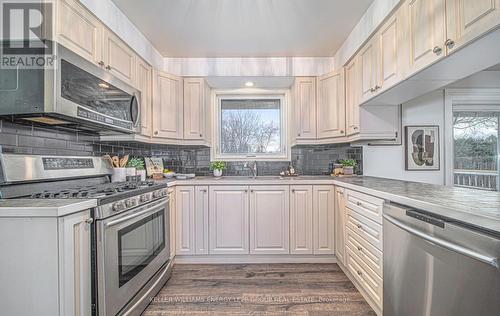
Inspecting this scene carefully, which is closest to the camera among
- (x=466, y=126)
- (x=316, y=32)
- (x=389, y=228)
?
(x=389, y=228)

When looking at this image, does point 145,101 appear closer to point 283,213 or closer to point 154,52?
point 154,52

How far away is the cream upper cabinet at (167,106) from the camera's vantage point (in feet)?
9.36

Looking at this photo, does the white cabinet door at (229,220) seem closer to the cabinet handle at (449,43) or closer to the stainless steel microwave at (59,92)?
the stainless steel microwave at (59,92)

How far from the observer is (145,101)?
2.68 metres

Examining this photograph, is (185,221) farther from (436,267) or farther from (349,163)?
(436,267)

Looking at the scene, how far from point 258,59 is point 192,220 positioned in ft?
6.84

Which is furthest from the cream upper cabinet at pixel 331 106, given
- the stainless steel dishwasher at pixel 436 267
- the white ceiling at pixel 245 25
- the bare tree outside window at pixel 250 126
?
the stainless steel dishwasher at pixel 436 267

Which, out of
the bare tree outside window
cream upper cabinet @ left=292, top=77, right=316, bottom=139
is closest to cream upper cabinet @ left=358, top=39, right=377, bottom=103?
cream upper cabinet @ left=292, top=77, right=316, bottom=139

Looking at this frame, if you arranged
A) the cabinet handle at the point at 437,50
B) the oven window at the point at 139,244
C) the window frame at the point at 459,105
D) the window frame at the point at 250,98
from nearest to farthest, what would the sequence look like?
the cabinet handle at the point at 437,50 < the oven window at the point at 139,244 < the window frame at the point at 459,105 < the window frame at the point at 250,98

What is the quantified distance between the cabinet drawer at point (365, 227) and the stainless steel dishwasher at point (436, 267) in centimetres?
13

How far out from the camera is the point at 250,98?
361 cm

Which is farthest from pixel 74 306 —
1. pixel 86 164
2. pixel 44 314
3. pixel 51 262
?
pixel 86 164

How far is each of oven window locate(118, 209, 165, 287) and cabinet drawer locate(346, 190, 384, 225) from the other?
1709 millimetres

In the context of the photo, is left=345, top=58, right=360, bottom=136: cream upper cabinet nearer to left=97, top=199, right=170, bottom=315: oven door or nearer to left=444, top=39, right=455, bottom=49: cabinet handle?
left=444, top=39, right=455, bottom=49: cabinet handle
